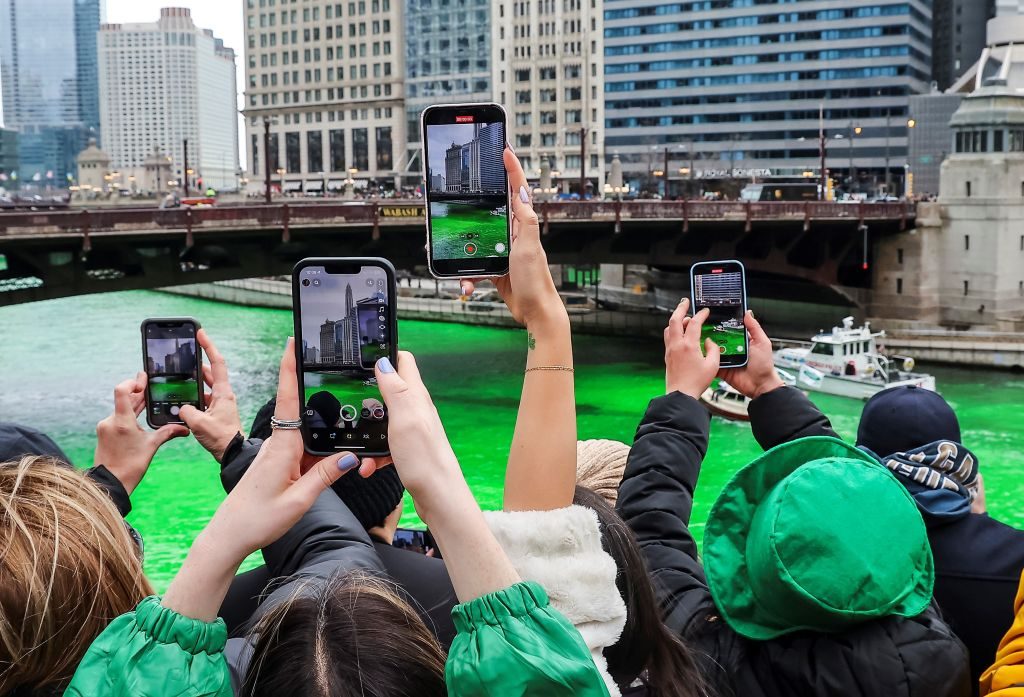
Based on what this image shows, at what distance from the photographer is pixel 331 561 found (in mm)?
2982

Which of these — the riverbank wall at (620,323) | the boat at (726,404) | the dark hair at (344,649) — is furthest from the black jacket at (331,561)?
the riverbank wall at (620,323)

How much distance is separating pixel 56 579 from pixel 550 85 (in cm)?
11696

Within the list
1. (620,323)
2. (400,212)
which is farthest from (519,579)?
(620,323)

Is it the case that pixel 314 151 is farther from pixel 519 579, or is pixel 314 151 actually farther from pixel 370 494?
A: pixel 519 579

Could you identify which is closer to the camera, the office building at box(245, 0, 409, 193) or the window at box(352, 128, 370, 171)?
the office building at box(245, 0, 409, 193)

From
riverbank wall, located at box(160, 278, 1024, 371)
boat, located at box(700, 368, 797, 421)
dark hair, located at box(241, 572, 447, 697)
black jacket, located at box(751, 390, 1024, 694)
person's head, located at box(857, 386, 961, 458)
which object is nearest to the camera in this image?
dark hair, located at box(241, 572, 447, 697)

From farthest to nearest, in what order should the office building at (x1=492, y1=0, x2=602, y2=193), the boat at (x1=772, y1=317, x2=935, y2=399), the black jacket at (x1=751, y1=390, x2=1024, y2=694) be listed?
the office building at (x1=492, y1=0, x2=602, y2=193) < the boat at (x1=772, y1=317, x2=935, y2=399) < the black jacket at (x1=751, y1=390, x2=1024, y2=694)

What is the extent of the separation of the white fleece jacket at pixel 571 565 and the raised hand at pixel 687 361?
1.40 metres

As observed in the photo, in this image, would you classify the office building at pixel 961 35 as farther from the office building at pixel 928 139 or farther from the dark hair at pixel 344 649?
the dark hair at pixel 344 649

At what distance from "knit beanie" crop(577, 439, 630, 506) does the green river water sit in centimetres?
1720

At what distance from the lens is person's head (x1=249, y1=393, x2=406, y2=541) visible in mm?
4062

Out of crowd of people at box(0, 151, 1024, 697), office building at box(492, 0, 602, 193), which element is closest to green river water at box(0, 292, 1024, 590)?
crowd of people at box(0, 151, 1024, 697)

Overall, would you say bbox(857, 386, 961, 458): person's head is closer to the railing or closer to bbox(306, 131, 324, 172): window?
the railing

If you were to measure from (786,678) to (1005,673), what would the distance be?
501mm
